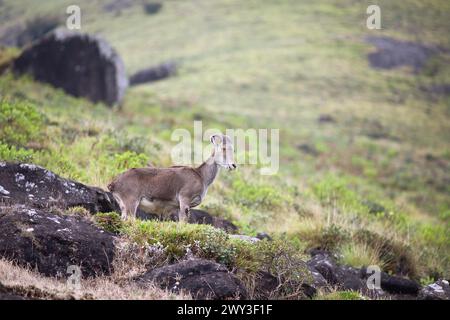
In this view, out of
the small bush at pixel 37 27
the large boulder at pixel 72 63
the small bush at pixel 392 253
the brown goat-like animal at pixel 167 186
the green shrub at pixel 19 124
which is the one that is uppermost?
the small bush at pixel 37 27

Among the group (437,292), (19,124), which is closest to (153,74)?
(19,124)

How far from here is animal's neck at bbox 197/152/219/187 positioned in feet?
35.5

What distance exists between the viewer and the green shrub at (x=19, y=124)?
47.7 ft

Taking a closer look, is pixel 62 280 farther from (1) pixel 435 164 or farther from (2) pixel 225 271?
(1) pixel 435 164

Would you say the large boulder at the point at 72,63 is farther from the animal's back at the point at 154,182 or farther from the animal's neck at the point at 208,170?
the animal's back at the point at 154,182

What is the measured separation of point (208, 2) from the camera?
278 feet

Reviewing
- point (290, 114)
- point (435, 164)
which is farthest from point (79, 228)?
point (290, 114)

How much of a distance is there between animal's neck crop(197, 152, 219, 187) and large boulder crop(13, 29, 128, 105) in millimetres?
18184

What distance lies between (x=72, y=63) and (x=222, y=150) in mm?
18852

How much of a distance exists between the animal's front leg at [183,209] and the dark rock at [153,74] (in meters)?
42.5

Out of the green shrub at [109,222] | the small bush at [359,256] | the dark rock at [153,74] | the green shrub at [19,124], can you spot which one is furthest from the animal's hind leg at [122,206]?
the dark rock at [153,74]

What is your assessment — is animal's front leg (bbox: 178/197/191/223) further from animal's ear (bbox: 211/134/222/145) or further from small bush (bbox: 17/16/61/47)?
small bush (bbox: 17/16/61/47)

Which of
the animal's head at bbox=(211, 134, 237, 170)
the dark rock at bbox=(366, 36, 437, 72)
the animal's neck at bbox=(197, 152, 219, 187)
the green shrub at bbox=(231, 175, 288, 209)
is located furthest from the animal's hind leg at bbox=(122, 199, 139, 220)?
the dark rock at bbox=(366, 36, 437, 72)

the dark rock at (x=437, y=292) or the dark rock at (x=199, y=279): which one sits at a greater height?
the dark rock at (x=199, y=279)
